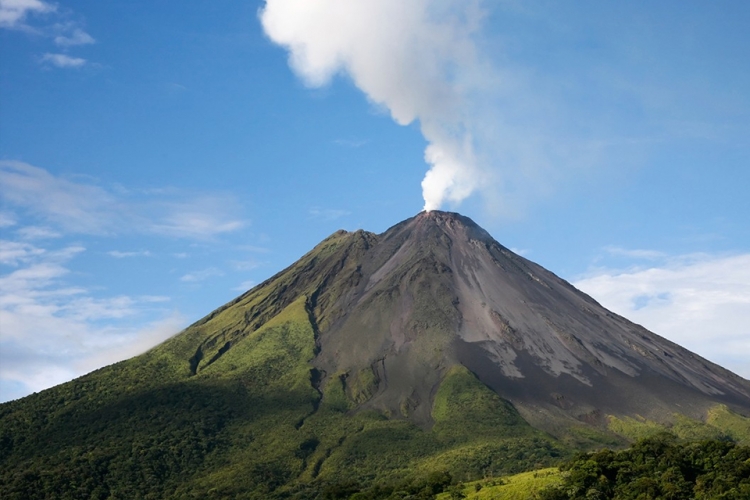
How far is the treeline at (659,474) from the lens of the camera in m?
62.3

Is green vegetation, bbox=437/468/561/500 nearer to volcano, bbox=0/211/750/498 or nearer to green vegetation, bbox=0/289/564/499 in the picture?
green vegetation, bbox=0/289/564/499

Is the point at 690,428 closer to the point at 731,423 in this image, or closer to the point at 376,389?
the point at 731,423

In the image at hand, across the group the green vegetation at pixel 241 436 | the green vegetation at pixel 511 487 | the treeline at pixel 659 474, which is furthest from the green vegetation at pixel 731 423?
the green vegetation at pixel 511 487

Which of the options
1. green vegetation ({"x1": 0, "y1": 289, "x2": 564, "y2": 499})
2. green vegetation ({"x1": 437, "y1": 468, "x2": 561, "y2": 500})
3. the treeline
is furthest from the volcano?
the treeline

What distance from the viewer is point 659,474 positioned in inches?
2662

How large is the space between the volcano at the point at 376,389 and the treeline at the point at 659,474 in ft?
105

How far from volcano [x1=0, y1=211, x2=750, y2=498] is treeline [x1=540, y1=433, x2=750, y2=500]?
3191 cm

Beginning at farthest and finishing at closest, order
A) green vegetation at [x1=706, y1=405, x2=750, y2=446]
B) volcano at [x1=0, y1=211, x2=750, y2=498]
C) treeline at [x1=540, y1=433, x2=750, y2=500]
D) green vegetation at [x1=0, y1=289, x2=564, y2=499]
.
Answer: green vegetation at [x1=706, y1=405, x2=750, y2=446] < volcano at [x1=0, y1=211, x2=750, y2=498] < green vegetation at [x1=0, y1=289, x2=564, y2=499] < treeline at [x1=540, y1=433, x2=750, y2=500]

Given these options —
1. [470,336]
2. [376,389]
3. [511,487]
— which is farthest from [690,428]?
[511,487]

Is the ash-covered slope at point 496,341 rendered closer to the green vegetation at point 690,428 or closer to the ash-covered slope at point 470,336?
the ash-covered slope at point 470,336

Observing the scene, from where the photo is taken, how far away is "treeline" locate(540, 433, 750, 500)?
62312 mm

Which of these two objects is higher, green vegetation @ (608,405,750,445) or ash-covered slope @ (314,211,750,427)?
ash-covered slope @ (314,211,750,427)

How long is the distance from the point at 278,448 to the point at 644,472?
58174 millimetres

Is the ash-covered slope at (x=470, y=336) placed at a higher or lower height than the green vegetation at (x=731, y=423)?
higher
